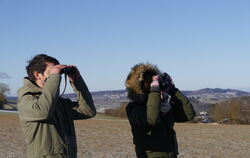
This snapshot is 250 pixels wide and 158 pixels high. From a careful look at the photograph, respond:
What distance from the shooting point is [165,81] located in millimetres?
3973

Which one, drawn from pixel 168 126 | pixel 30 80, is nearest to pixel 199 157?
pixel 168 126

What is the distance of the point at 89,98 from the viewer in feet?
12.3

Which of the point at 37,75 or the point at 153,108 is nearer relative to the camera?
the point at 37,75

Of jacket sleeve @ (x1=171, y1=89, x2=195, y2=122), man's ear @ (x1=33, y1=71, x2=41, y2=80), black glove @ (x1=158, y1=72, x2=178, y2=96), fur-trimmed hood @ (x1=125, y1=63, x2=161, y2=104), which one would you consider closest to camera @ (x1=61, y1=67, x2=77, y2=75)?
man's ear @ (x1=33, y1=71, x2=41, y2=80)

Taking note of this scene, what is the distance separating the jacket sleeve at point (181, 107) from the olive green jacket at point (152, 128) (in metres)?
0.12

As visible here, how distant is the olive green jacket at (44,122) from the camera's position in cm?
306

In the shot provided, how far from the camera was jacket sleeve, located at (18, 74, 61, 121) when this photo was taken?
304 cm

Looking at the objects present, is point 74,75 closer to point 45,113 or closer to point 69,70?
point 69,70

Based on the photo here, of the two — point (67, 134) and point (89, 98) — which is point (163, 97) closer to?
point (89, 98)

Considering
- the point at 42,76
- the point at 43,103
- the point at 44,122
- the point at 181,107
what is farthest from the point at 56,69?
the point at 181,107

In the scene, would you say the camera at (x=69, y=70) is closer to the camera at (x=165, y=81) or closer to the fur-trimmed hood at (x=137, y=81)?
the fur-trimmed hood at (x=137, y=81)

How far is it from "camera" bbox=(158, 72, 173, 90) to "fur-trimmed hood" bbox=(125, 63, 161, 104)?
82mm

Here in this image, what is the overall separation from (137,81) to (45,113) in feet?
3.90

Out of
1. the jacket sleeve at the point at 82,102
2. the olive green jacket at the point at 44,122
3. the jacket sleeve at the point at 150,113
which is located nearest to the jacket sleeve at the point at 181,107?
the jacket sleeve at the point at 150,113
